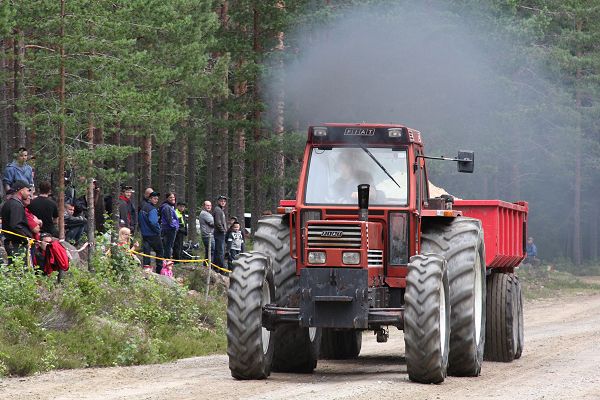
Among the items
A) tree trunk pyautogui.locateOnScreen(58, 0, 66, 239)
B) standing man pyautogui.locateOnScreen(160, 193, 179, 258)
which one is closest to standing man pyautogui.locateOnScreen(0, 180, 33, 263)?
tree trunk pyautogui.locateOnScreen(58, 0, 66, 239)

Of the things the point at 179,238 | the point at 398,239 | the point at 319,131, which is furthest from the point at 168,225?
the point at 398,239

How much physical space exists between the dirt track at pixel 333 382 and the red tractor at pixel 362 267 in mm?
413

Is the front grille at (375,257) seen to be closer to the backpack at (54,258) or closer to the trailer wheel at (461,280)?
the trailer wheel at (461,280)

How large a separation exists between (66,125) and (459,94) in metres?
19.5

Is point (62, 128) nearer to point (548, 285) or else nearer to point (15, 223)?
point (15, 223)

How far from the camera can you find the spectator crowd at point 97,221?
18484 millimetres

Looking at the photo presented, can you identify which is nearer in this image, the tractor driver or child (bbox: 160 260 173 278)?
the tractor driver

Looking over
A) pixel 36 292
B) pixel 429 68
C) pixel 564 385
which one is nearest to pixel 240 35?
pixel 429 68

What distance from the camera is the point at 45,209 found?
64.6 ft

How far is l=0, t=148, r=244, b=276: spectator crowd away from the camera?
1848 cm

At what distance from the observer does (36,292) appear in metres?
16.8

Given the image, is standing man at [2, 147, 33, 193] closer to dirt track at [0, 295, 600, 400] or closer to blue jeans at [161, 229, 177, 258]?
blue jeans at [161, 229, 177, 258]

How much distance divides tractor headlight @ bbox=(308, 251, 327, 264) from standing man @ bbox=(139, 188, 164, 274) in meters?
11.3

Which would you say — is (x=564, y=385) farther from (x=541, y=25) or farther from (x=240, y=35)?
(x=541, y=25)
